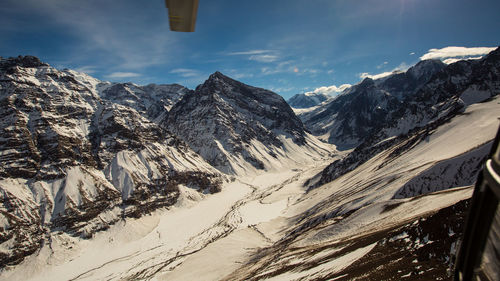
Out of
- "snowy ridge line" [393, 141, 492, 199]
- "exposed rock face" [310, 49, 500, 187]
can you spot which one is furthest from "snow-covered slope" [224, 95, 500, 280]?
"exposed rock face" [310, 49, 500, 187]

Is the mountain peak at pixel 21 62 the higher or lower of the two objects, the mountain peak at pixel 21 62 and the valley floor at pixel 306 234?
the higher

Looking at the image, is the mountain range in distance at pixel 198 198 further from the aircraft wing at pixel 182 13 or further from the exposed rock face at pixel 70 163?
the aircraft wing at pixel 182 13

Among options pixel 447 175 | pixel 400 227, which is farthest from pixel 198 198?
pixel 400 227

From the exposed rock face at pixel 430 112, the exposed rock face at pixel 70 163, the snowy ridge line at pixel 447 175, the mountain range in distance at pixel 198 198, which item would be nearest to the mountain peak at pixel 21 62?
the exposed rock face at pixel 70 163

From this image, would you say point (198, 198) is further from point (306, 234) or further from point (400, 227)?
point (400, 227)

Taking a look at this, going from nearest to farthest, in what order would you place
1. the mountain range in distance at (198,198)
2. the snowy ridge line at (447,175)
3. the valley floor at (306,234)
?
the valley floor at (306,234) → the mountain range in distance at (198,198) → the snowy ridge line at (447,175)

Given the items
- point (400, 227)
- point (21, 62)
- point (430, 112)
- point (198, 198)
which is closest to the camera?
point (400, 227)

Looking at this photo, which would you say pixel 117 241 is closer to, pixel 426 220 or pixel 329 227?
pixel 329 227
